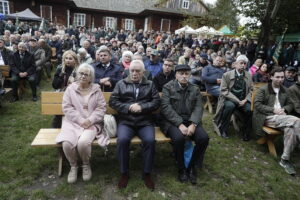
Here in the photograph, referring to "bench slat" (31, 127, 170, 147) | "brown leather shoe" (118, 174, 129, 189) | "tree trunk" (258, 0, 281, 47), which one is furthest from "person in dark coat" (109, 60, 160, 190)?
"tree trunk" (258, 0, 281, 47)

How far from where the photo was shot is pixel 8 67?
6355 millimetres

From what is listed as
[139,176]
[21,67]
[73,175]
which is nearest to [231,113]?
[139,176]

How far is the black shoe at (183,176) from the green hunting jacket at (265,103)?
1932 mm

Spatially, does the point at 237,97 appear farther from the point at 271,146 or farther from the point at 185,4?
the point at 185,4

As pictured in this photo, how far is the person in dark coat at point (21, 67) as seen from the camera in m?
6.28

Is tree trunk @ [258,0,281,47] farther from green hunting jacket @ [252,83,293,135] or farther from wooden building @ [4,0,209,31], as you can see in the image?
wooden building @ [4,0,209,31]

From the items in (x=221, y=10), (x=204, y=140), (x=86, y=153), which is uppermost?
(x=221, y=10)

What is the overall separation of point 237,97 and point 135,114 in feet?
8.95

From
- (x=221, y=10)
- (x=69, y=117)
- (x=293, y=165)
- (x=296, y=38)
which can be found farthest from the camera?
(x=221, y=10)

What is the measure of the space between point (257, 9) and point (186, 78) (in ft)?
54.1

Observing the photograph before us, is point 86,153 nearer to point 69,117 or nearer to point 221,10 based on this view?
point 69,117

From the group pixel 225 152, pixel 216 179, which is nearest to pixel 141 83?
pixel 216 179

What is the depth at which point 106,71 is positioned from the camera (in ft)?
14.8

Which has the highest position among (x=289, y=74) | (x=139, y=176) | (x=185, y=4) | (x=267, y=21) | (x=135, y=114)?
(x=185, y=4)
